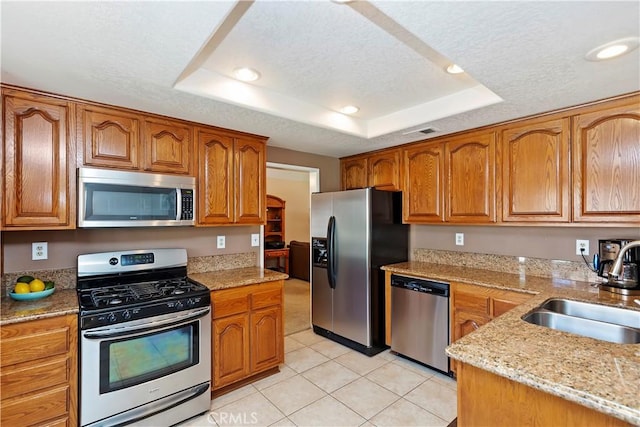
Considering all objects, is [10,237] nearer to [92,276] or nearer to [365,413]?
[92,276]

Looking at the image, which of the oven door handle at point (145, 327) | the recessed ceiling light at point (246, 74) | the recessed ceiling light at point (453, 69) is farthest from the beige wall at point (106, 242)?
the recessed ceiling light at point (453, 69)

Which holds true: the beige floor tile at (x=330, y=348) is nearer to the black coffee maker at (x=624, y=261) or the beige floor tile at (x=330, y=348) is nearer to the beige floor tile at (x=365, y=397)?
the beige floor tile at (x=365, y=397)

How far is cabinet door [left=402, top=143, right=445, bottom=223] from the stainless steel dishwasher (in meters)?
0.68

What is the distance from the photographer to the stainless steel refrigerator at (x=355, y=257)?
314cm

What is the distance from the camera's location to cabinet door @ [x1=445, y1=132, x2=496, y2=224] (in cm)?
271

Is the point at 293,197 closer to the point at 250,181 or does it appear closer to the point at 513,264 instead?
the point at 250,181

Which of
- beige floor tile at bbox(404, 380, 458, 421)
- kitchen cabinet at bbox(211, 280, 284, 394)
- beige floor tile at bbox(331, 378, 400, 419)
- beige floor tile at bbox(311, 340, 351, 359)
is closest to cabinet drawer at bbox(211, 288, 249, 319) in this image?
kitchen cabinet at bbox(211, 280, 284, 394)

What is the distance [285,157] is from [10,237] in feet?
7.71

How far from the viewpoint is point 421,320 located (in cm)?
285

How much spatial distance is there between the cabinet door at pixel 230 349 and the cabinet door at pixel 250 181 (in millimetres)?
861

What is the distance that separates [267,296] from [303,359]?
858 millimetres

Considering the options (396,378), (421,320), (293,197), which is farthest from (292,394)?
(293,197)

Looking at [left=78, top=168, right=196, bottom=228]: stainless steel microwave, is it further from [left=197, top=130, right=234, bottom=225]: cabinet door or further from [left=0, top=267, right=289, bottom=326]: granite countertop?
[left=0, top=267, right=289, bottom=326]: granite countertop

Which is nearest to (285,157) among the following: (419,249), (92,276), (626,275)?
(419,249)
